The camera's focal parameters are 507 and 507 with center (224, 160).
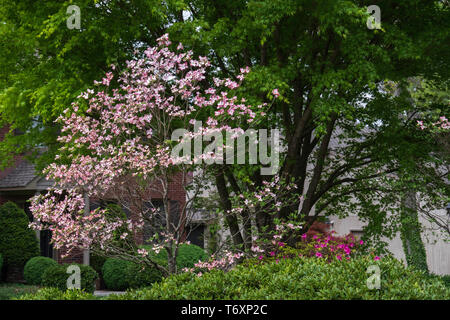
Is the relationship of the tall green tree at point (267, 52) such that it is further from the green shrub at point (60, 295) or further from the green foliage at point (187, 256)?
the green foliage at point (187, 256)

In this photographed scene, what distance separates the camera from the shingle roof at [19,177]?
1797 centimetres

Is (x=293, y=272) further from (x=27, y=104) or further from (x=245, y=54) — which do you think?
(x=27, y=104)

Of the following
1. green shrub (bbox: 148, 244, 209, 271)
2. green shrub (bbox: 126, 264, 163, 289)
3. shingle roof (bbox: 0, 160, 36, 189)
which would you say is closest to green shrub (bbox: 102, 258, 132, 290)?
green shrub (bbox: 148, 244, 209, 271)

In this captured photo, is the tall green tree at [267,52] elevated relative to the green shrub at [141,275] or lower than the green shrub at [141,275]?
elevated

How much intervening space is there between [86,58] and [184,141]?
3.60 metres

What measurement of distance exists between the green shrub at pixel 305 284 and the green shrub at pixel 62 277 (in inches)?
294

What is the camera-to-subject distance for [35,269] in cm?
1588

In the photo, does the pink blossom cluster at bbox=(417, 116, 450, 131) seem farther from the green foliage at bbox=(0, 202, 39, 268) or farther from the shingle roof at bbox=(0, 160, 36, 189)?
the shingle roof at bbox=(0, 160, 36, 189)

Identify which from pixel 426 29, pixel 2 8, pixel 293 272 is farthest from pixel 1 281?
pixel 426 29

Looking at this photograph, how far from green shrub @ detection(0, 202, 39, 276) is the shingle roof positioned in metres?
1.20

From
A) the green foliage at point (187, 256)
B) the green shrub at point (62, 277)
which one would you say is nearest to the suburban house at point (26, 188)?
the green foliage at point (187, 256)

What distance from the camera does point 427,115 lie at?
11953 millimetres

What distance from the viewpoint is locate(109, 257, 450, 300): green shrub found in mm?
5199
